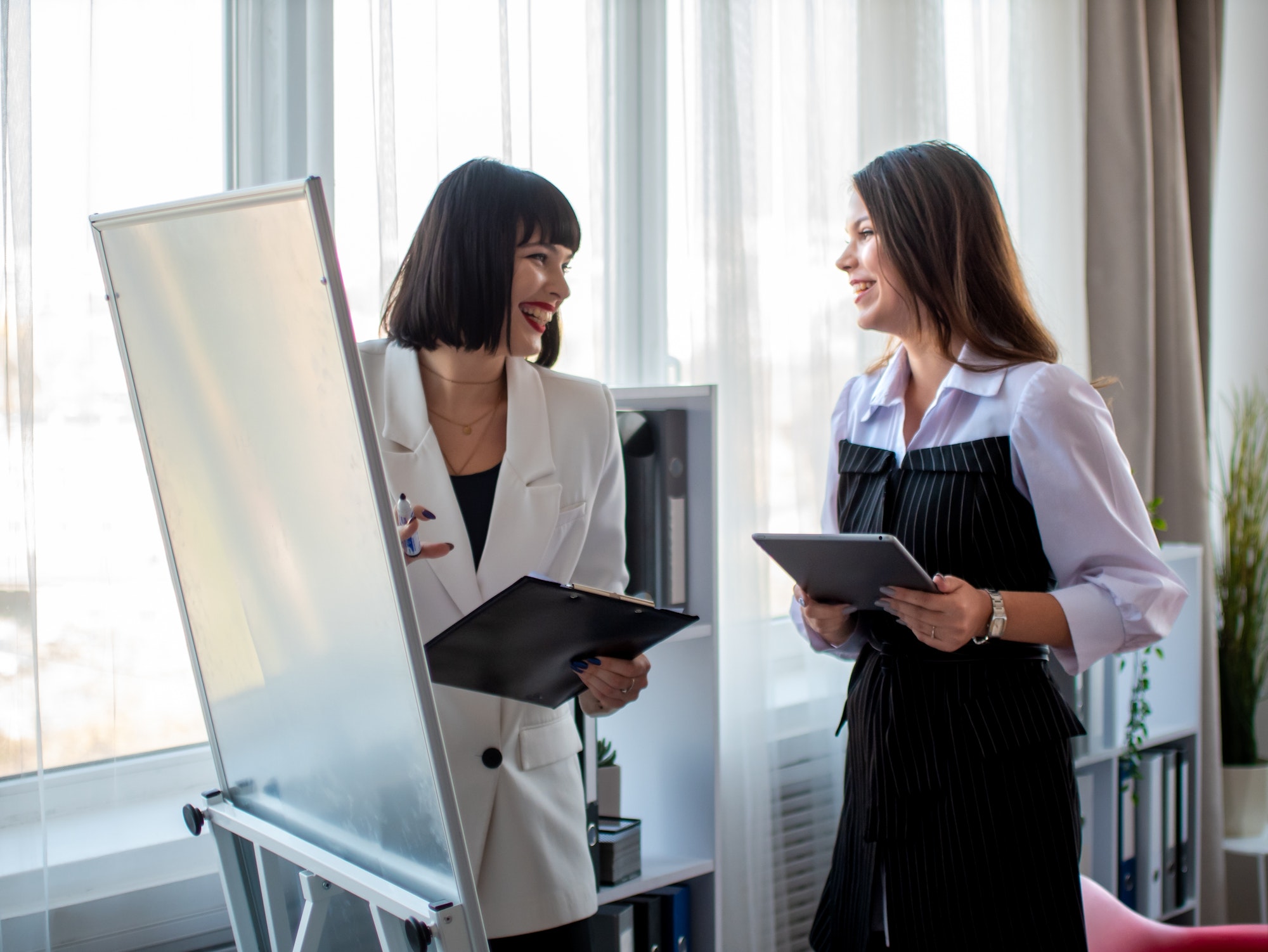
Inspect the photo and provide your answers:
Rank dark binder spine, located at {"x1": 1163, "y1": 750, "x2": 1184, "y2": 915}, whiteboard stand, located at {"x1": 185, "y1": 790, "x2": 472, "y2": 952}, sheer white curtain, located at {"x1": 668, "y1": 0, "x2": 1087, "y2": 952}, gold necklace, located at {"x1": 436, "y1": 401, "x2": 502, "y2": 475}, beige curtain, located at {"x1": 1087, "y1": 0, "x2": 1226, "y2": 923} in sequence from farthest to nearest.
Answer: beige curtain, located at {"x1": 1087, "y1": 0, "x2": 1226, "y2": 923}
dark binder spine, located at {"x1": 1163, "y1": 750, "x2": 1184, "y2": 915}
sheer white curtain, located at {"x1": 668, "y1": 0, "x2": 1087, "y2": 952}
gold necklace, located at {"x1": 436, "y1": 401, "x2": 502, "y2": 475}
whiteboard stand, located at {"x1": 185, "y1": 790, "x2": 472, "y2": 952}

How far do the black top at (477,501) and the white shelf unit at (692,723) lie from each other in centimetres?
53

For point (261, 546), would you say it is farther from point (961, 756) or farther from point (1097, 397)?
point (1097, 397)

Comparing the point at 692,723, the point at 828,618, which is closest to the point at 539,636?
the point at 828,618

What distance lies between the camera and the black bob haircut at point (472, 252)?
4.60 ft

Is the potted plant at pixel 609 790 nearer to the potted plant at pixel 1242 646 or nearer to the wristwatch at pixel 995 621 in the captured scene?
the wristwatch at pixel 995 621

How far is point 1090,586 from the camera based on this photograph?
4.60ft

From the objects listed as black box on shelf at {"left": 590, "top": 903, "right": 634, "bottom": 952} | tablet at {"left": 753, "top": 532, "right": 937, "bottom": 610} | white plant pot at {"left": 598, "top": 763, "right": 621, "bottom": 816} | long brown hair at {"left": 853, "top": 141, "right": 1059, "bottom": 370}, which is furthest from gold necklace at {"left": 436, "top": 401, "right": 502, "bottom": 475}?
black box on shelf at {"left": 590, "top": 903, "right": 634, "bottom": 952}

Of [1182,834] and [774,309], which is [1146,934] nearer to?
[1182,834]

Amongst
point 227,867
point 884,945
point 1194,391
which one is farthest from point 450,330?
point 1194,391

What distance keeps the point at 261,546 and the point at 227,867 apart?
397 mm

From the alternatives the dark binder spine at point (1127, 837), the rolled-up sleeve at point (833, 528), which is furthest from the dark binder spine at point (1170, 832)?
the rolled-up sleeve at point (833, 528)

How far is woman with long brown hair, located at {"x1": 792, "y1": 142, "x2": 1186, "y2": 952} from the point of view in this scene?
1.39 meters

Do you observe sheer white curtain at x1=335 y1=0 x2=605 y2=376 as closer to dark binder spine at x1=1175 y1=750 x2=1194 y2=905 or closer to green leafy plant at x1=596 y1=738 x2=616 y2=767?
green leafy plant at x1=596 y1=738 x2=616 y2=767

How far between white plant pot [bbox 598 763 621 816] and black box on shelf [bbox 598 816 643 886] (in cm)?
2
